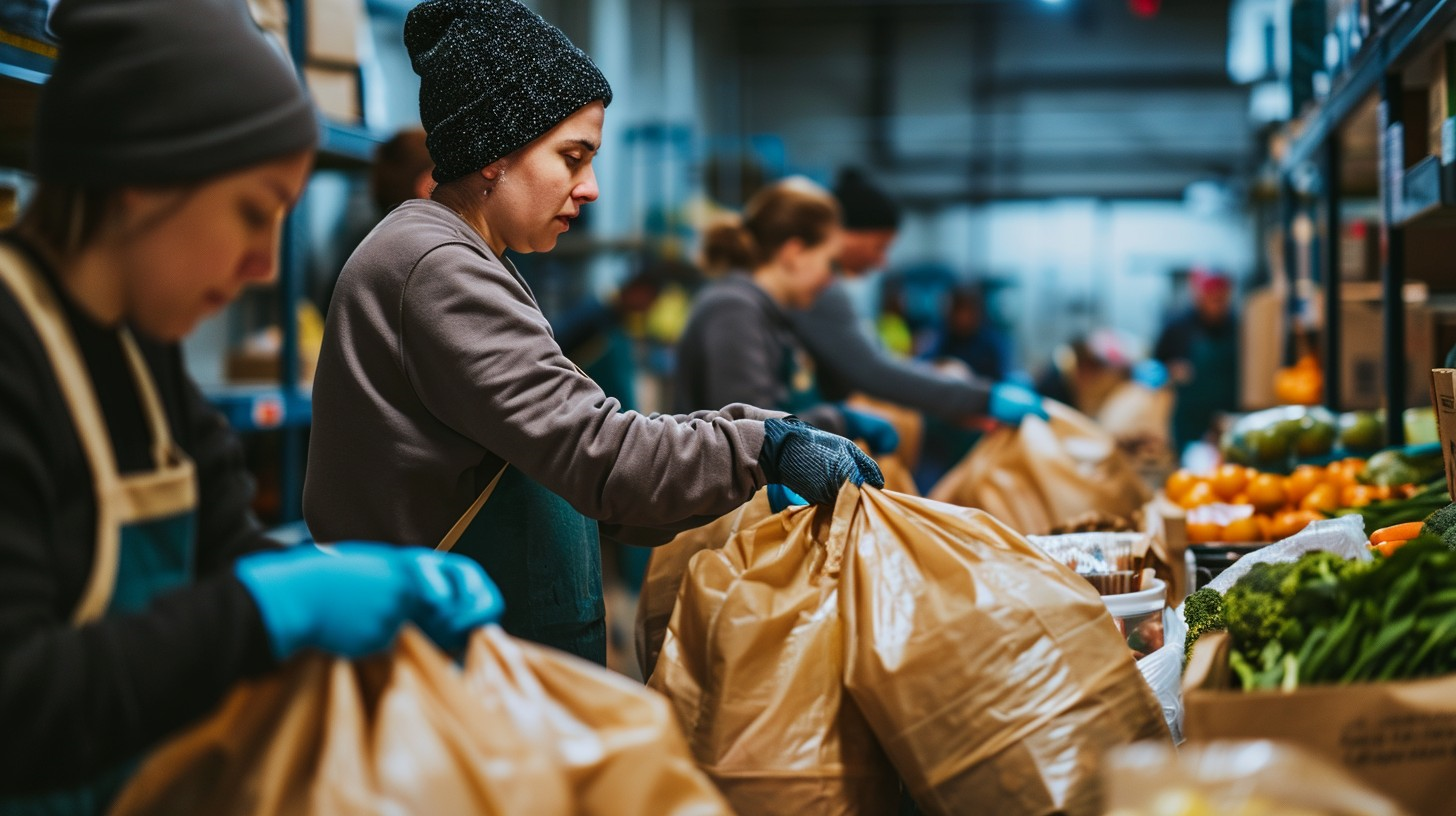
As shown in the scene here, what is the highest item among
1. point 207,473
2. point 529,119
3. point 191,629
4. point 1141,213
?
point 1141,213

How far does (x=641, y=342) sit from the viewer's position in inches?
366

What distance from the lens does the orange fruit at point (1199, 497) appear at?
3131 mm

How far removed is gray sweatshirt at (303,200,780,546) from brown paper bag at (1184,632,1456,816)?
0.73 metres

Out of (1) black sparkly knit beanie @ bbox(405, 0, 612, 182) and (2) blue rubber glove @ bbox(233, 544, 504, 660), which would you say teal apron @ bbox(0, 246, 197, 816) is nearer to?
(2) blue rubber glove @ bbox(233, 544, 504, 660)

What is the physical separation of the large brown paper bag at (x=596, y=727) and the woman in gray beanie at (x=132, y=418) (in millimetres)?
71

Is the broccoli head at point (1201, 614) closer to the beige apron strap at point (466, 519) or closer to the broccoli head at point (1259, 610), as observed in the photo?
the broccoli head at point (1259, 610)

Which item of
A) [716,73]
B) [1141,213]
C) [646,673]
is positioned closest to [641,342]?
[716,73]

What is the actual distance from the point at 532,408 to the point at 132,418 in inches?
22.2

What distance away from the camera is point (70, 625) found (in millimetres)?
1124

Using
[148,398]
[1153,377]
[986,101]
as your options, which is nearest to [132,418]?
[148,398]

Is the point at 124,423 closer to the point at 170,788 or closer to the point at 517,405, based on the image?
the point at 170,788

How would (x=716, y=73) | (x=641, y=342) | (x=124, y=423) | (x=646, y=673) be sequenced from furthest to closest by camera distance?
(x=716, y=73)
(x=641, y=342)
(x=646, y=673)
(x=124, y=423)

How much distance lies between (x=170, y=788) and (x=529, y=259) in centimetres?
648

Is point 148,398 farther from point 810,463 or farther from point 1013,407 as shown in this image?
point 1013,407
